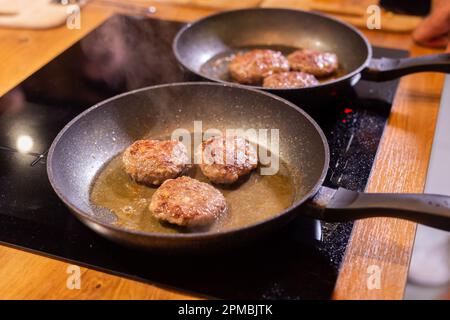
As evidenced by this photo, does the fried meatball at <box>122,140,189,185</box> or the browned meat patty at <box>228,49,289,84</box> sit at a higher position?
the browned meat patty at <box>228,49,289,84</box>

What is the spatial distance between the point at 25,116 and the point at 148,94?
49 centimetres

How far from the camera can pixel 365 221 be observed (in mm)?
1297

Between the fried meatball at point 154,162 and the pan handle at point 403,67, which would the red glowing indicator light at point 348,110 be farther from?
the fried meatball at point 154,162

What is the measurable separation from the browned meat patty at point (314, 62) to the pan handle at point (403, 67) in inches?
6.4

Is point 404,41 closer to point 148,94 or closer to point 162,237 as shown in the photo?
point 148,94

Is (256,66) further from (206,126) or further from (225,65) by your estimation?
(206,126)

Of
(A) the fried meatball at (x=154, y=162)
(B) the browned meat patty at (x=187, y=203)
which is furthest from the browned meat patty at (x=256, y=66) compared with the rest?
(B) the browned meat patty at (x=187, y=203)

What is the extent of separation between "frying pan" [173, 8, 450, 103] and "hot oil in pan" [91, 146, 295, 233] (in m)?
0.63

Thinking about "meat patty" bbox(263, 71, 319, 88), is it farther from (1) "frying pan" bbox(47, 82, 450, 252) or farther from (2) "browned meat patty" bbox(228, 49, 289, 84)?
(1) "frying pan" bbox(47, 82, 450, 252)

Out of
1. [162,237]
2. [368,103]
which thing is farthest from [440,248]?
[162,237]

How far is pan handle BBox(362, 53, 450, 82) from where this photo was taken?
69.1 inches

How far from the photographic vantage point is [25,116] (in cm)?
177

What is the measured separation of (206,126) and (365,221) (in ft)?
2.11

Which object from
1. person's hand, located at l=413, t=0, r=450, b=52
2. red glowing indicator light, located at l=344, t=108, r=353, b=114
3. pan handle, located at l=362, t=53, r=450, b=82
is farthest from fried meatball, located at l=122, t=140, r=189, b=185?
person's hand, located at l=413, t=0, r=450, b=52
